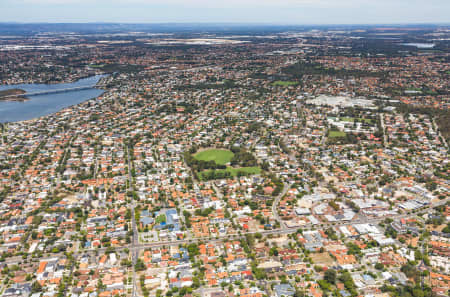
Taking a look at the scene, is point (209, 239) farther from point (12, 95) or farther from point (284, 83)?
point (12, 95)

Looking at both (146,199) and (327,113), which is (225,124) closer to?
(327,113)

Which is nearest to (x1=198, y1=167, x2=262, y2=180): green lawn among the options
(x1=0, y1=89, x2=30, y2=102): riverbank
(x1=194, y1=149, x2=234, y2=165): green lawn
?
(x1=194, y1=149, x2=234, y2=165): green lawn

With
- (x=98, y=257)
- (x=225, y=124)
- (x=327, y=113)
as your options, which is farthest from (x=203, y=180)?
(x=327, y=113)

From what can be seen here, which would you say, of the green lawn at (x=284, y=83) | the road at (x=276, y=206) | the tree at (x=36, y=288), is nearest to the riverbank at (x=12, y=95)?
the green lawn at (x=284, y=83)

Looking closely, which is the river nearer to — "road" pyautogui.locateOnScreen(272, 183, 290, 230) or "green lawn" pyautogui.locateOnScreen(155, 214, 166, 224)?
"green lawn" pyautogui.locateOnScreen(155, 214, 166, 224)

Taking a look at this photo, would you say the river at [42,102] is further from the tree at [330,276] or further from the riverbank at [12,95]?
the tree at [330,276]

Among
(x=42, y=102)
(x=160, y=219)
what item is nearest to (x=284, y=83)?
(x=42, y=102)
